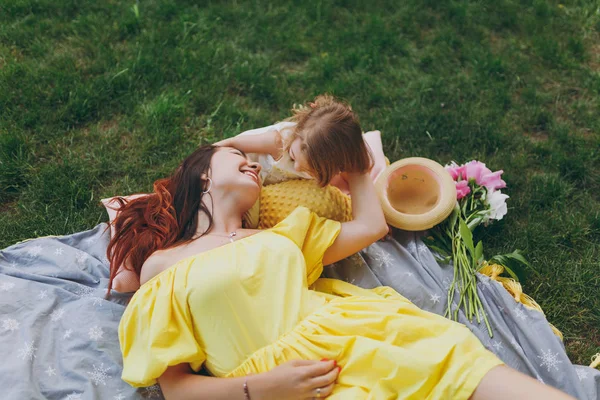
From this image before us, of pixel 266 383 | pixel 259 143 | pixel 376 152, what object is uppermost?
pixel 259 143

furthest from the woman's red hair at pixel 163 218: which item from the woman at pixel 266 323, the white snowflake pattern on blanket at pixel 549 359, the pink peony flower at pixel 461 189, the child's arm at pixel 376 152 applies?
the white snowflake pattern on blanket at pixel 549 359

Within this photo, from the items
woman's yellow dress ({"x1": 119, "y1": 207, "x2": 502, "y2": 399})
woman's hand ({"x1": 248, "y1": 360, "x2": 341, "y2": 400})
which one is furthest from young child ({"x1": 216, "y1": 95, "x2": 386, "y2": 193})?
woman's hand ({"x1": 248, "y1": 360, "x2": 341, "y2": 400})

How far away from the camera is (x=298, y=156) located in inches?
111

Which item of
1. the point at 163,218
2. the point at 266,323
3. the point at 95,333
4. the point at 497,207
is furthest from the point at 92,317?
the point at 497,207

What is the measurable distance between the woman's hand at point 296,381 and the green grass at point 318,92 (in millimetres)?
1481

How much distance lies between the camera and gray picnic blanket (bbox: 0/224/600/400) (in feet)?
8.57

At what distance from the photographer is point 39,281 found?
297 cm

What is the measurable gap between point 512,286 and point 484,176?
2.32 ft

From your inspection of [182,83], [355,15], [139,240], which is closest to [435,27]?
[355,15]

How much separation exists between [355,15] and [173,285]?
122 inches

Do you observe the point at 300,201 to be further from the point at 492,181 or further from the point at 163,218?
the point at 492,181

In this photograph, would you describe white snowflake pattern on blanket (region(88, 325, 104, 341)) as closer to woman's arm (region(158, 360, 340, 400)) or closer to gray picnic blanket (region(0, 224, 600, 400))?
gray picnic blanket (region(0, 224, 600, 400))

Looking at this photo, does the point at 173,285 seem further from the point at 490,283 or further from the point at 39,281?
the point at 490,283

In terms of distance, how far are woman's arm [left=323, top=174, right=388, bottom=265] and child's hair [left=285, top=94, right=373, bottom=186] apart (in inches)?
4.3
